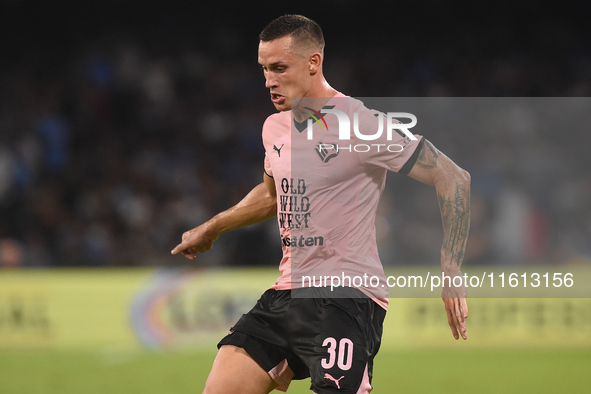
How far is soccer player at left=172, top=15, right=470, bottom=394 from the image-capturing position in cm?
364

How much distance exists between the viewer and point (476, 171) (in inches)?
393

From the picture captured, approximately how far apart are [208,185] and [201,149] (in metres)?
0.86

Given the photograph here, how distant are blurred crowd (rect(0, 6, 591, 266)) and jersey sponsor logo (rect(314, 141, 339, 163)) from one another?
19.8 ft

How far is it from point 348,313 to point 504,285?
21.7 ft

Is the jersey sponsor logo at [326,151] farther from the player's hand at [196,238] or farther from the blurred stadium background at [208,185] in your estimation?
the blurred stadium background at [208,185]

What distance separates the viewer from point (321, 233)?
3.77 meters

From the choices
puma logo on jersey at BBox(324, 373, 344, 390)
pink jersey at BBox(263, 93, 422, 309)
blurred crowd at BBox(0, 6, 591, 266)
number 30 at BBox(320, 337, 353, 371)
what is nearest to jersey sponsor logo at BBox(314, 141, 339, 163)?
pink jersey at BBox(263, 93, 422, 309)

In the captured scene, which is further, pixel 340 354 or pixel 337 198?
pixel 337 198

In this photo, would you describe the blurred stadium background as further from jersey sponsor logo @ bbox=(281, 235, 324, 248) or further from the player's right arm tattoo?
the player's right arm tattoo

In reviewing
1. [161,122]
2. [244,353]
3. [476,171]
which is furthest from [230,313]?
[244,353]

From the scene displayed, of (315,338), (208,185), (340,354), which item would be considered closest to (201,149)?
(208,185)

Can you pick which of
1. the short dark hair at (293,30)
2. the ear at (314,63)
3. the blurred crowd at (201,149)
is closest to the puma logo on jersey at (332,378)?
the ear at (314,63)

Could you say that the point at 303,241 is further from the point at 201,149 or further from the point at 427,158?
the point at 201,149

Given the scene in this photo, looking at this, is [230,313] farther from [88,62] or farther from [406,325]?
[88,62]
